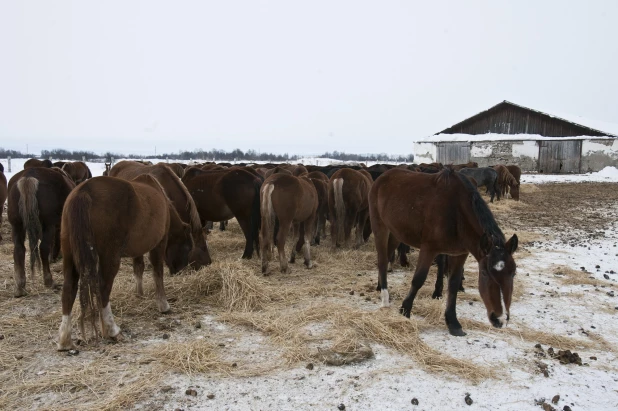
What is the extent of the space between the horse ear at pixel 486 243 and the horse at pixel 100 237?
11.2 ft

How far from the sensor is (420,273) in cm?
459

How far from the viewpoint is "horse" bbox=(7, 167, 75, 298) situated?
17.1 feet

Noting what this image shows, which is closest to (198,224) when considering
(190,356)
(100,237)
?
(100,237)

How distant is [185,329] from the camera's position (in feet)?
14.5

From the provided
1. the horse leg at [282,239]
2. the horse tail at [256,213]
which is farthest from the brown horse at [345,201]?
the horse leg at [282,239]

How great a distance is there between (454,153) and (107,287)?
34920mm

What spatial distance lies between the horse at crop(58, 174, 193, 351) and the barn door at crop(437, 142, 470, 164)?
33604 millimetres

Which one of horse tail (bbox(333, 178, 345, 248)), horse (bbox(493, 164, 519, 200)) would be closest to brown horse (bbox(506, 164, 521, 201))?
horse (bbox(493, 164, 519, 200))

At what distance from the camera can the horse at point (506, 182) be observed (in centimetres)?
1870

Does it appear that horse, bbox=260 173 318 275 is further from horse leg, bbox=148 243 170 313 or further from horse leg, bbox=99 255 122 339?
horse leg, bbox=99 255 122 339

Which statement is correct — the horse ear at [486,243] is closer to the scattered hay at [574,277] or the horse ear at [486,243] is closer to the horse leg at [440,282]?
the horse leg at [440,282]

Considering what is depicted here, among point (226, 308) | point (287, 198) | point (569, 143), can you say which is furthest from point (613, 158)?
point (226, 308)

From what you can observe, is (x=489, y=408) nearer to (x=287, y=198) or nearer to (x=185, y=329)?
(x=185, y=329)

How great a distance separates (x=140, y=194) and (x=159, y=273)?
1112 mm
